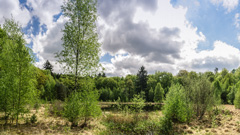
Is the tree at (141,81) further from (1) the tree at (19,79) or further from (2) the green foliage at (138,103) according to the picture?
(1) the tree at (19,79)

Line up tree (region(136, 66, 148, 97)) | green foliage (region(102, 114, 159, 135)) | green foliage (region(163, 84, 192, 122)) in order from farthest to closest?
tree (region(136, 66, 148, 97)) → green foliage (region(163, 84, 192, 122)) → green foliage (region(102, 114, 159, 135))

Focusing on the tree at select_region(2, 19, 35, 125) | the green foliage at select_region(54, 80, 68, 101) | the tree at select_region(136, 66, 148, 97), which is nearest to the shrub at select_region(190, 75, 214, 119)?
the tree at select_region(2, 19, 35, 125)

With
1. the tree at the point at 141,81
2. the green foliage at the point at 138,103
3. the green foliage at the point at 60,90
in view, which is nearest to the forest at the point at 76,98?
the green foliage at the point at 138,103

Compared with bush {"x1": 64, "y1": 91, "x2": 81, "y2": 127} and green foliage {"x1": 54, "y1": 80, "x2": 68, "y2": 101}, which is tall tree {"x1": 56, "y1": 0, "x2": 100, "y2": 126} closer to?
bush {"x1": 64, "y1": 91, "x2": 81, "y2": 127}

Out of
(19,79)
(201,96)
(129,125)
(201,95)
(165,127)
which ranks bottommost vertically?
(129,125)

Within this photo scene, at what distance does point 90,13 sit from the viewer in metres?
10.8

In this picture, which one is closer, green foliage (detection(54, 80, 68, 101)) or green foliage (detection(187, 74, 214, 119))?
green foliage (detection(187, 74, 214, 119))

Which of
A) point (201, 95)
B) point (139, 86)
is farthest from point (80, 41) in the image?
point (139, 86)

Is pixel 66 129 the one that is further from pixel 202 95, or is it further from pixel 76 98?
pixel 202 95

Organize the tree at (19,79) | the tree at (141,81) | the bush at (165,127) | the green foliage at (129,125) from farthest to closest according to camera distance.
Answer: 1. the tree at (141,81)
2. the green foliage at (129,125)
3. the bush at (165,127)
4. the tree at (19,79)

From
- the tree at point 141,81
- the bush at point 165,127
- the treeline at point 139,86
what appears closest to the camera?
the bush at point 165,127

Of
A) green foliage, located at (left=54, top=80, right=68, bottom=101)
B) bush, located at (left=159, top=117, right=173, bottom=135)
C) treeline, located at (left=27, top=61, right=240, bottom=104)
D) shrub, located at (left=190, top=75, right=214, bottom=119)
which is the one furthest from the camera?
green foliage, located at (left=54, top=80, right=68, bottom=101)

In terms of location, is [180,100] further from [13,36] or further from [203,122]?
[13,36]

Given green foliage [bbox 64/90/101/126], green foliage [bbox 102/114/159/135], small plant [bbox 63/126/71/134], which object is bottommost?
green foliage [bbox 102/114/159/135]
